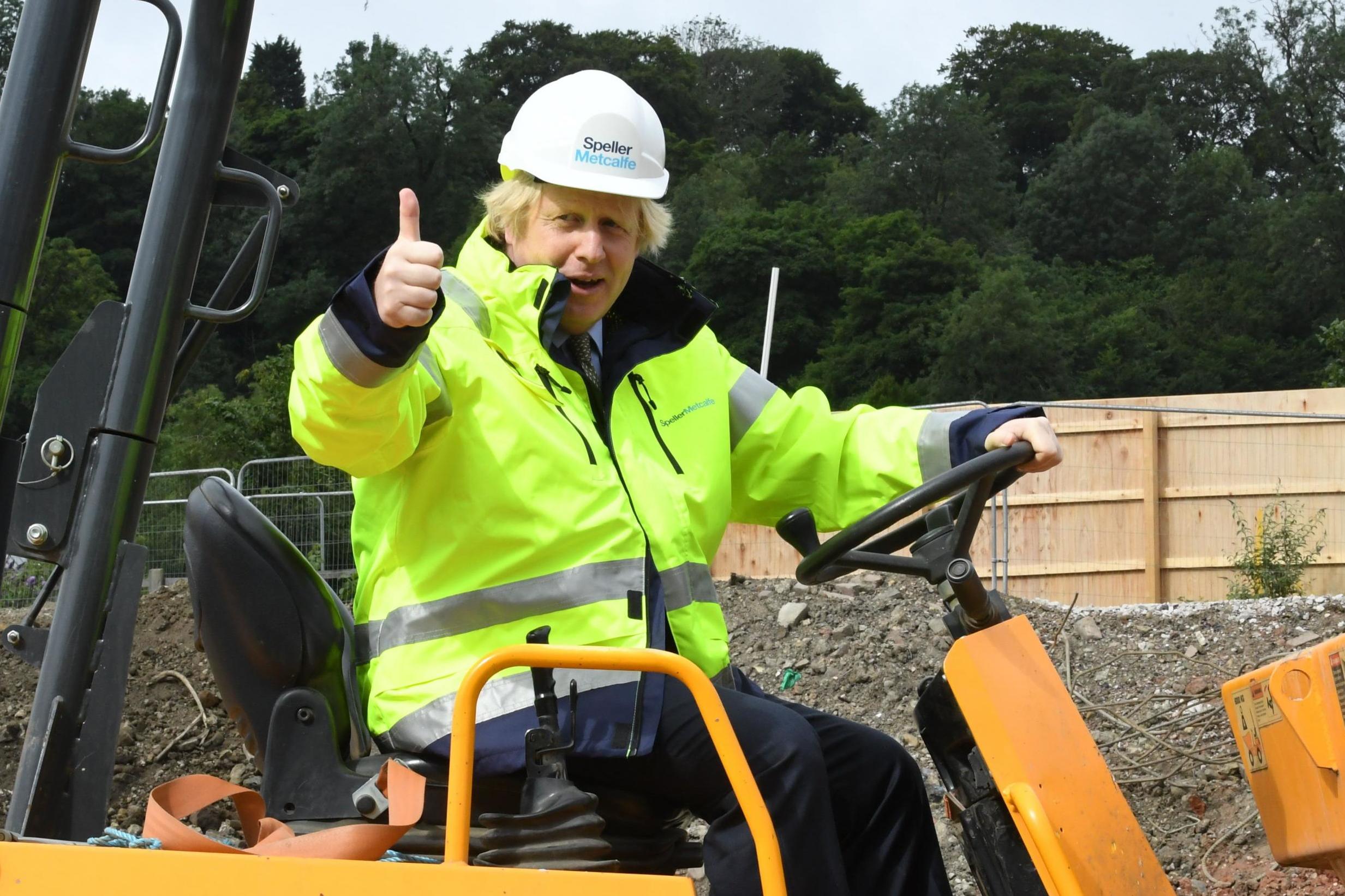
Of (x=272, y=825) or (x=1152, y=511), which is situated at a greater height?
(x=1152, y=511)

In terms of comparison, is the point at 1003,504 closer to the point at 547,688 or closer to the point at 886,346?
the point at 547,688

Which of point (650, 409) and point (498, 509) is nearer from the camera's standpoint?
point (498, 509)

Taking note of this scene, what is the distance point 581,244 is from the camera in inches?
105

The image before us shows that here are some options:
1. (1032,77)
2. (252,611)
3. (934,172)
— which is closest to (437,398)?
(252,611)

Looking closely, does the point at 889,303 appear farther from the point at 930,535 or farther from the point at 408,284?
the point at 408,284

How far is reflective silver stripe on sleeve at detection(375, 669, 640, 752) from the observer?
228 centimetres

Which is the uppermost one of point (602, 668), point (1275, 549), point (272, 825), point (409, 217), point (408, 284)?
point (409, 217)

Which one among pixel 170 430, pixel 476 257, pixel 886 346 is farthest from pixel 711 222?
pixel 476 257

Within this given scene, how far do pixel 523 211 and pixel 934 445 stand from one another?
34.7 inches

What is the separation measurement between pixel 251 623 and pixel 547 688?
1.53 ft

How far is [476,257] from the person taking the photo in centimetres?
265

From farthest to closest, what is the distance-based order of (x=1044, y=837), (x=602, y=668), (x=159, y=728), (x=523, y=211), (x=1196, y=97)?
1. (x=1196, y=97)
2. (x=159, y=728)
3. (x=523, y=211)
4. (x=1044, y=837)
5. (x=602, y=668)

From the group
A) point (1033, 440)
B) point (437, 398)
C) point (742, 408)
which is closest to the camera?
point (437, 398)

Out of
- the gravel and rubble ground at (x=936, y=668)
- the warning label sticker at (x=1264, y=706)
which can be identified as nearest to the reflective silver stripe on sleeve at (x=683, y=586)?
the warning label sticker at (x=1264, y=706)
